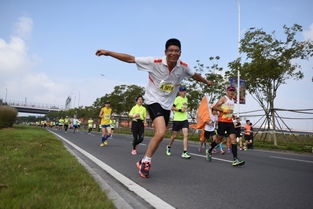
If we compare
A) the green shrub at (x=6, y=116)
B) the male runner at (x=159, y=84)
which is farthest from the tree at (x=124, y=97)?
the male runner at (x=159, y=84)

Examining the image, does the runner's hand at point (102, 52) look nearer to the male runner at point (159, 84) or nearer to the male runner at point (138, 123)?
the male runner at point (159, 84)

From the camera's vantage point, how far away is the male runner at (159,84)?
4.29 metres

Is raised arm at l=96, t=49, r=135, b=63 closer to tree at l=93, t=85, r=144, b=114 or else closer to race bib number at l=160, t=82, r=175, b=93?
race bib number at l=160, t=82, r=175, b=93

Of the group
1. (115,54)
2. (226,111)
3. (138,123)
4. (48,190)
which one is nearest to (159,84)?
(115,54)

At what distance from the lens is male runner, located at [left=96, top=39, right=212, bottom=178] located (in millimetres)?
4293

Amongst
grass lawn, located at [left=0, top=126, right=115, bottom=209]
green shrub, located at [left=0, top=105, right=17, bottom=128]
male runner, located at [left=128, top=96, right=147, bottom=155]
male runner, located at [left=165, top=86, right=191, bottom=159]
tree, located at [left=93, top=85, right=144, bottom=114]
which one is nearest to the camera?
grass lawn, located at [left=0, top=126, right=115, bottom=209]

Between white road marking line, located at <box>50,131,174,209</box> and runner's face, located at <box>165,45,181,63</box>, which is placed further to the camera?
runner's face, located at <box>165,45,181,63</box>

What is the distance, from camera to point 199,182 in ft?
13.7

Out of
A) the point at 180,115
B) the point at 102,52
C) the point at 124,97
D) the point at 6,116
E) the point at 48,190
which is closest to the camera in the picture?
the point at 48,190

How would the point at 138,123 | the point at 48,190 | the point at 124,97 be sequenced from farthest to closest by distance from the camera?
the point at 124,97
the point at 138,123
the point at 48,190

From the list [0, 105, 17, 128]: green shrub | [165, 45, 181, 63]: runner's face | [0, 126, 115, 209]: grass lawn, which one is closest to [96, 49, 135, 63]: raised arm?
[165, 45, 181, 63]: runner's face

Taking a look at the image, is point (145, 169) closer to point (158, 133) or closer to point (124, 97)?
point (158, 133)

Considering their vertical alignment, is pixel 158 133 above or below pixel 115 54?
below

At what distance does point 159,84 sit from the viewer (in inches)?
173
